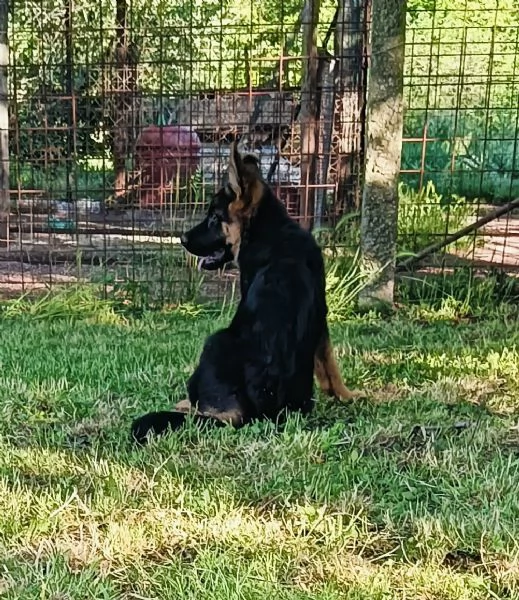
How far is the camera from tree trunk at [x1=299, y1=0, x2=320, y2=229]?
7.74 meters

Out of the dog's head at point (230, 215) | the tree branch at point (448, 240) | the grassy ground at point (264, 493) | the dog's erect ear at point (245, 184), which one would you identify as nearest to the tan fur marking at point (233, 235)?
the dog's head at point (230, 215)

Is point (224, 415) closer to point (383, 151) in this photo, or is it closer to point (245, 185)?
point (245, 185)

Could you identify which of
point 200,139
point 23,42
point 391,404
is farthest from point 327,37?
point 391,404

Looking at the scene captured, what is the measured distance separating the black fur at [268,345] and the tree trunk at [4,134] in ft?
15.1

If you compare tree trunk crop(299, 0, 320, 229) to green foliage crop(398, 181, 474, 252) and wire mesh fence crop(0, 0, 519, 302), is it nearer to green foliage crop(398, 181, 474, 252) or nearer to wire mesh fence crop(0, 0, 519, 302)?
wire mesh fence crop(0, 0, 519, 302)

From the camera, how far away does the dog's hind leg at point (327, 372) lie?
4.42 m

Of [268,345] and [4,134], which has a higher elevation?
[4,134]

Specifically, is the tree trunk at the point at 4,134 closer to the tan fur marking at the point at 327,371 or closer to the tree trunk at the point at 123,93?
the tree trunk at the point at 123,93

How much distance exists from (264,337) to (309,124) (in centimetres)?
438

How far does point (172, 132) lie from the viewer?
347 inches

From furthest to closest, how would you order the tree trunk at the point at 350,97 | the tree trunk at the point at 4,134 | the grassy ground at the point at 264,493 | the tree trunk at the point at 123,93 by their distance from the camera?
the tree trunk at the point at 123,93, the tree trunk at the point at 4,134, the tree trunk at the point at 350,97, the grassy ground at the point at 264,493

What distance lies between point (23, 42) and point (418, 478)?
759cm

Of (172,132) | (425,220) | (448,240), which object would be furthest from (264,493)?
(172,132)

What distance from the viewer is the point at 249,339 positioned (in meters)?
3.98
